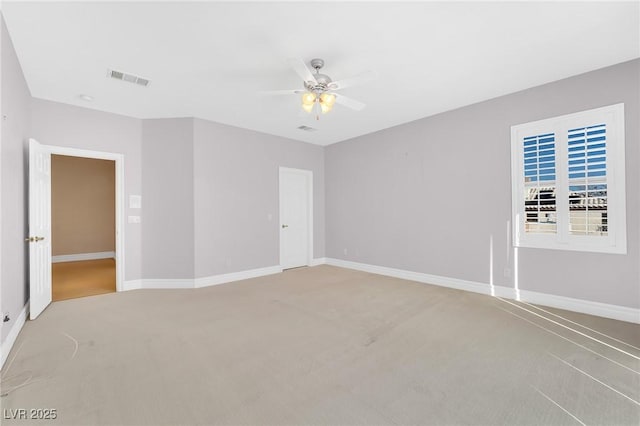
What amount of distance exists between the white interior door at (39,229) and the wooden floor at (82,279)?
63 centimetres

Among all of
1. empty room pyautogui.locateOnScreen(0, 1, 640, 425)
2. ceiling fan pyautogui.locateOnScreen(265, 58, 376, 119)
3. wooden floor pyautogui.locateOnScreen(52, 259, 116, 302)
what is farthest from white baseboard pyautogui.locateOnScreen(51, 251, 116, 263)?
ceiling fan pyautogui.locateOnScreen(265, 58, 376, 119)

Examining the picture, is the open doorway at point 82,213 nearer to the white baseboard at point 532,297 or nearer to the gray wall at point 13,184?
the gray wall at point 13,184

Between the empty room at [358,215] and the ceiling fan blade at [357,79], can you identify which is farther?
the ceiling fan blade at [357,79]

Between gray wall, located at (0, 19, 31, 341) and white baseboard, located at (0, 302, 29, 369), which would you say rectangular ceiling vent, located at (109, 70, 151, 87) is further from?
white baseboard, located at (0, 302, 29, 369)

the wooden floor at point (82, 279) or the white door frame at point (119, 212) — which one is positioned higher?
the white door frame at point (119, 212)

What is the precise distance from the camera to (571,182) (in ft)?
11.6

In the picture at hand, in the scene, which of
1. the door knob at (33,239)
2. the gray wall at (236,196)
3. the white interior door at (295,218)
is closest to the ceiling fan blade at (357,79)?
the gray wall at (236,196)

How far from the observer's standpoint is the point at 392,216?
551cm

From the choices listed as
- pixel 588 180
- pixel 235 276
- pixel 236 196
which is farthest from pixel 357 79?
pixel 235 276

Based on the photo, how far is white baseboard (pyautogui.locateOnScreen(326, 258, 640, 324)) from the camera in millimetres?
3199

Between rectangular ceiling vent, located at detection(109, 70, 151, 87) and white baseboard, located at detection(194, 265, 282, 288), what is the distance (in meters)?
3.01

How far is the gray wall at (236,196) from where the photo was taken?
16.1 ft

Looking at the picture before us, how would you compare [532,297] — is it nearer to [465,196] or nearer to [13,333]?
[465,196]

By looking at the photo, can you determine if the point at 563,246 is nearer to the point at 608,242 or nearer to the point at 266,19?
the point at 608,242
